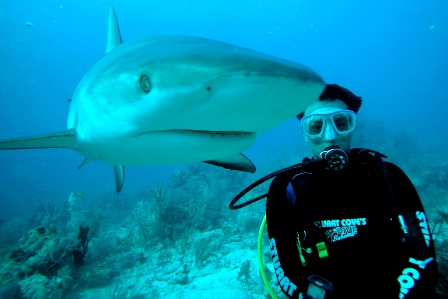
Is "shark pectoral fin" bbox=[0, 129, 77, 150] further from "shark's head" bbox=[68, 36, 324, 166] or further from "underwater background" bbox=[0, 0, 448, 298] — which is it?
"underwater background" bbox=[0, 0, 448, 298]


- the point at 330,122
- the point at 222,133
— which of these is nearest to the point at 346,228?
the point at 330,122

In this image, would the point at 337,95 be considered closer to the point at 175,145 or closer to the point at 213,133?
the point at 213,133

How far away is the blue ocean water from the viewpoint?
87.1 m

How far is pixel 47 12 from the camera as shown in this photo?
8925cm

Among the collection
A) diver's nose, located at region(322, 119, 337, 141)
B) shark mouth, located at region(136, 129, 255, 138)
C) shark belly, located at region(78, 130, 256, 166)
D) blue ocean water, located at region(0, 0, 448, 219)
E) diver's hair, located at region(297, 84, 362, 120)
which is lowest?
shark belly, located at region(78, 130, 256, 166)

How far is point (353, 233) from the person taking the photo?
5.60ft

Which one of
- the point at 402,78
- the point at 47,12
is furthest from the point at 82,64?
the point at 402,78

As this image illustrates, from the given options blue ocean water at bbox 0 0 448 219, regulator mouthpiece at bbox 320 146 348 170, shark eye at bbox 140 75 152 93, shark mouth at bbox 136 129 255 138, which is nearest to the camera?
shark eye at bbox 140 75 152 93

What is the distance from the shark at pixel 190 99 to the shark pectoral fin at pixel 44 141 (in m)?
0.46

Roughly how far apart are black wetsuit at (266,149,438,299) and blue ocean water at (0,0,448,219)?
204ft

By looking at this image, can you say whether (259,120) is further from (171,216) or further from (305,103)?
(171,216)

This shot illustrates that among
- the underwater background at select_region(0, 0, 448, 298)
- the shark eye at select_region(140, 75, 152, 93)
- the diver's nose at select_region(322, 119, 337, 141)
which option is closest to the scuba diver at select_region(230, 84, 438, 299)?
the diver's nose at select_region(322, 119, 337, 141)

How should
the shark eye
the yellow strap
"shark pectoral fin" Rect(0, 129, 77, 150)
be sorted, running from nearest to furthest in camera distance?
the shark eye
the yellow strap
"shark pectoral fin" Rect(0, 129, 77, 150)

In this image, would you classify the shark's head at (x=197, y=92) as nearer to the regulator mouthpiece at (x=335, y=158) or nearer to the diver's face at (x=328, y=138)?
the regulator mouthpiece at (x=335, y=158)
